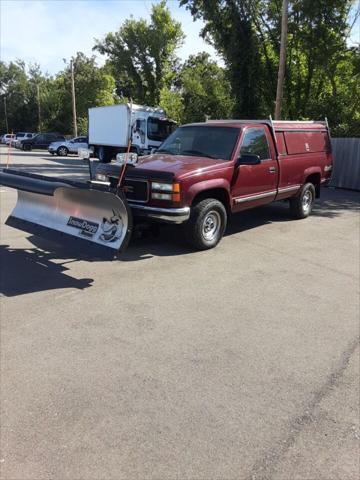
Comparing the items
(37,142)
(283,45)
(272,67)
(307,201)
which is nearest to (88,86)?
(37,142)

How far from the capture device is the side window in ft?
24.8

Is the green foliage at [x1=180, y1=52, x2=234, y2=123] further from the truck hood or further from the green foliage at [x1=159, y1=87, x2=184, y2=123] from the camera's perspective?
the truck hood

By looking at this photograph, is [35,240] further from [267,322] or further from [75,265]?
[267,322]

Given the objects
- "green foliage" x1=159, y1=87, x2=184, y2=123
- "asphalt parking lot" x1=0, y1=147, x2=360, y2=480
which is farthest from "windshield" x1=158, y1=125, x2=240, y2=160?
"green foliage" x1=159, y1=87, x2=184, y2=123

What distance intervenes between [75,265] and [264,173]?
3.81 meters

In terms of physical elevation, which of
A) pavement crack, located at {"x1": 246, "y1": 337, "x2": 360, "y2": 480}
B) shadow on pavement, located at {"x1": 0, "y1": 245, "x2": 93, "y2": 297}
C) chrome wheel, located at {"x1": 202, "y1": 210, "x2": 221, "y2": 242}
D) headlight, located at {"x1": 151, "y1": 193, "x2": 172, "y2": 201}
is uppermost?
headlight, located at {"x1": 151, "y1": 193, "x2": 172, "y2": 201}

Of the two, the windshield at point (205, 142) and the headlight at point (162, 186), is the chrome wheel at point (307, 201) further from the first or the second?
the headlight at point (162, 186)

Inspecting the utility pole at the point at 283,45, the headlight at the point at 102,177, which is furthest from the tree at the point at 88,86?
the headlight at the point at 102,177

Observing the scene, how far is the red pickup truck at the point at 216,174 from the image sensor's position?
21.0 ft

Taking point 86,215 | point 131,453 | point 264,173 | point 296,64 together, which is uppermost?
point 296,64

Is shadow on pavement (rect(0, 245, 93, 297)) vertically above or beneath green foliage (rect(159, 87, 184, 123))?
beneath

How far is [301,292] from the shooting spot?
5410mm

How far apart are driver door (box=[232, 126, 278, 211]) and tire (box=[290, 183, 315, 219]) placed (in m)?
1.33

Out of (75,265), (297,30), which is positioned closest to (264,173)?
(75,265)
